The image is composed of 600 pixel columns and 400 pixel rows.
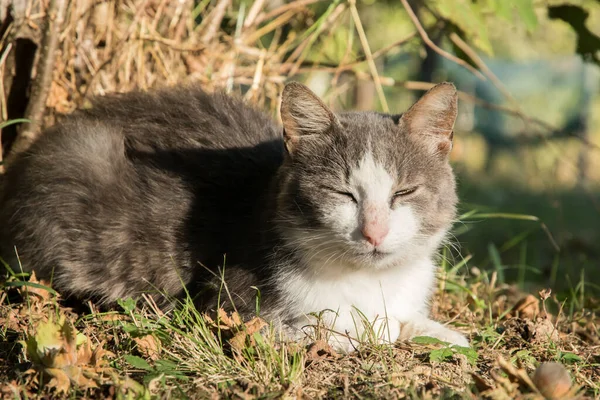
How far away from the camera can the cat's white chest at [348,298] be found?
266 centimetres

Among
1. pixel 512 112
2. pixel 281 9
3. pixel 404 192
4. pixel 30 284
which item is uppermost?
pixel 281 9

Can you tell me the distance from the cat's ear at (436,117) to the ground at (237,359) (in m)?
0.76

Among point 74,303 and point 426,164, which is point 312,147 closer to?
point 426,164

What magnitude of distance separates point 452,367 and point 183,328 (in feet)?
3.39

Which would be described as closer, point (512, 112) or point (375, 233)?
point (375, 233)

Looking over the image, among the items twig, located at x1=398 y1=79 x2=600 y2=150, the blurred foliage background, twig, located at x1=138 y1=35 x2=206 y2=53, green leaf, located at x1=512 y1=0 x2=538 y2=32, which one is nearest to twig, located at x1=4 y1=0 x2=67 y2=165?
the blurred foliage background

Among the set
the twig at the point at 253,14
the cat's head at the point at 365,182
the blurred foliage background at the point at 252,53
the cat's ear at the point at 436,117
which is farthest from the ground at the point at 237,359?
the twig at the point at 253,14

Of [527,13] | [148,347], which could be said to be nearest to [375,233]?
[148,347]

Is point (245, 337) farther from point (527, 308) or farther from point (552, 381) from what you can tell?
point (527, 308)

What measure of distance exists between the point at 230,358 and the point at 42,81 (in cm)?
189

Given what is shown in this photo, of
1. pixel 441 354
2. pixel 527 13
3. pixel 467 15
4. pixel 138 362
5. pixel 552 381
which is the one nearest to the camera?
pixel 552 381

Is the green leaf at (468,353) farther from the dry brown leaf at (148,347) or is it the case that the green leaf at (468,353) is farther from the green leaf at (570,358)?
the dry brown leaf at (148,347)

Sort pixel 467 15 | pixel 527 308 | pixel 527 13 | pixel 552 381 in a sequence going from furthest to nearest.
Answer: pixel 467 15, pixel 527 13, pixel 527 308, pixel 552 381

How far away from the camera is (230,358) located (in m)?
2.43
